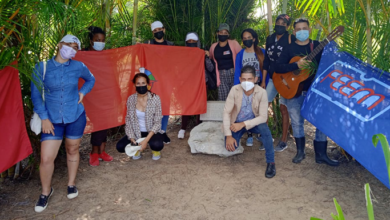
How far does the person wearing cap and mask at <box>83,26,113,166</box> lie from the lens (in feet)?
14.0

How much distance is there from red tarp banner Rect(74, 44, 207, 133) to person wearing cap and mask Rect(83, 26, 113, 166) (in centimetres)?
10

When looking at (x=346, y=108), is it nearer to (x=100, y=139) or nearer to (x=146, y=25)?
(x=100, y=139)

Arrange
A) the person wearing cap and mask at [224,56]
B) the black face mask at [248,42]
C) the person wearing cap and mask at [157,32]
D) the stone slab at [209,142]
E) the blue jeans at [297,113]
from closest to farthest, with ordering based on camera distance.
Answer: the blue jeans at [297,113] → the stone slab at [209,142] → the black face mask at [248,42] → the person wearing cap and mask at [157,32] → the person wearing cap and mask at [224,56]

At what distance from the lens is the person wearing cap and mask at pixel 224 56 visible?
16.4ft

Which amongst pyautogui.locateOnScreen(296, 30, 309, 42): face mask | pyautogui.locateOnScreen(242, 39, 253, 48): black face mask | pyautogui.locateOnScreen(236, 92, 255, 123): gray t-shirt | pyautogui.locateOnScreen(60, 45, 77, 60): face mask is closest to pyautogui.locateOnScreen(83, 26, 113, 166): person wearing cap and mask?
pyautogui.locateOnScreen(60, 45, 77, 60): face mask

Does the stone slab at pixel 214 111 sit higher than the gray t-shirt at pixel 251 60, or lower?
lower

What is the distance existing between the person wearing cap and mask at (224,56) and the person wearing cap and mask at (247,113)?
1.02 metres

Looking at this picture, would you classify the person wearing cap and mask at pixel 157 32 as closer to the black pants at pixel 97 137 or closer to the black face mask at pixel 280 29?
the black pants at pixel 97 137

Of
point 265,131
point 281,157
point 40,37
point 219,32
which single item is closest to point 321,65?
point 265,131

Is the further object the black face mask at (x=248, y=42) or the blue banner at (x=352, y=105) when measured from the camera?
the black face mask at (x=248, y=42)

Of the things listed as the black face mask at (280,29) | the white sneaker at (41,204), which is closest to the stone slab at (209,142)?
the black face mask at (280,29)

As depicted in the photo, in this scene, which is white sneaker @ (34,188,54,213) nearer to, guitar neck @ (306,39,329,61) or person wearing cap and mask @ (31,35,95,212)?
person wearing cap and mask @ (31,35,95,212)

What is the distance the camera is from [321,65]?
3.85m

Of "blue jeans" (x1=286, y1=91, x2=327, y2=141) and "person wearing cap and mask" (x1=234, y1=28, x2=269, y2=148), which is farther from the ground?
"person wearing cap and mask" (x1=234, y1=28, x2=269, y2=148)
